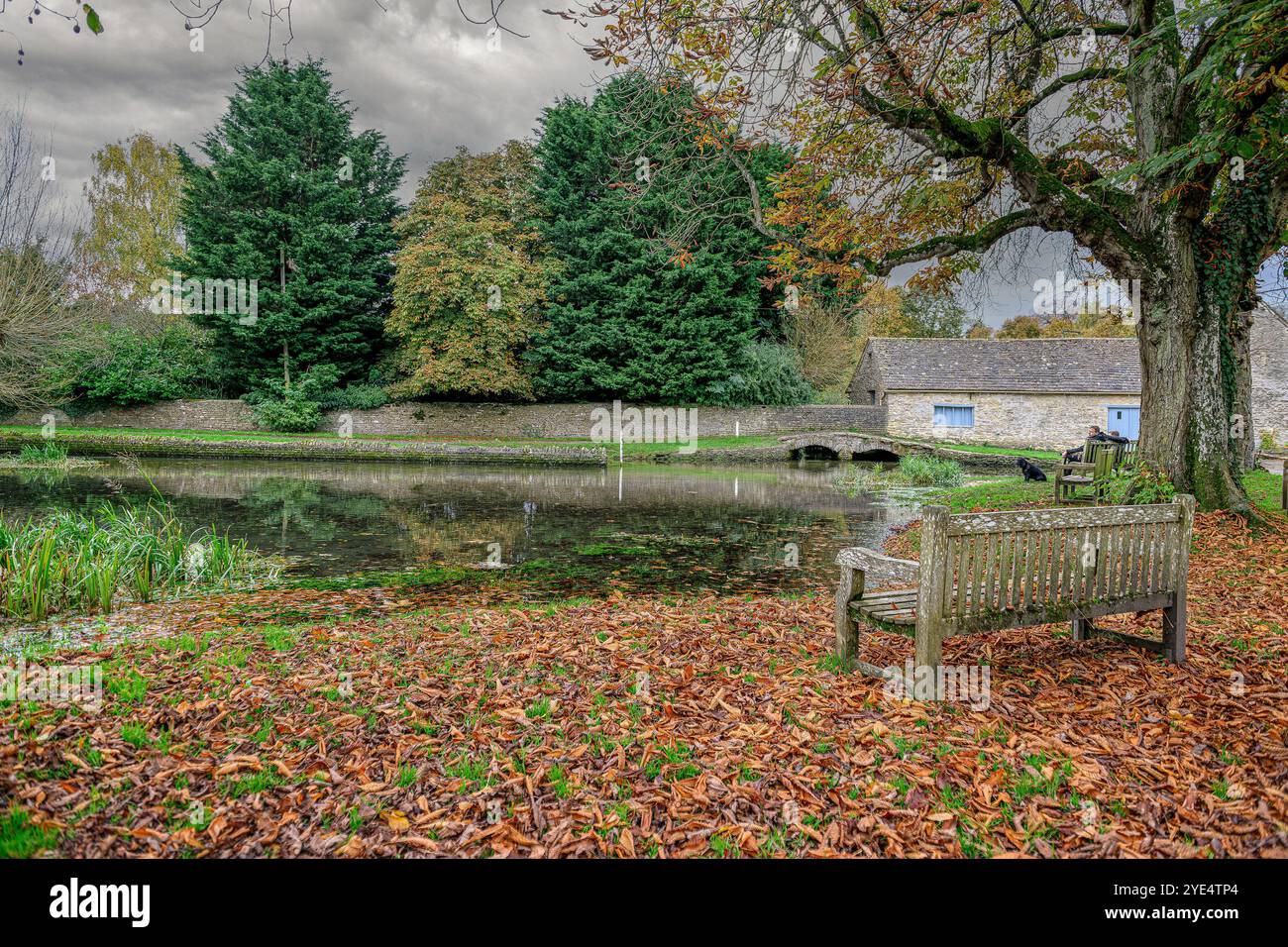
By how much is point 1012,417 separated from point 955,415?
2373 millimetres

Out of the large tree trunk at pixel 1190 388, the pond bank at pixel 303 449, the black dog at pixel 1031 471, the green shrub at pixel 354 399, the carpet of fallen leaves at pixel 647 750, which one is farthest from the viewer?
the green shrub at pixel 354 399

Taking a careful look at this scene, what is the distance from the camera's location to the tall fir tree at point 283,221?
106 feet

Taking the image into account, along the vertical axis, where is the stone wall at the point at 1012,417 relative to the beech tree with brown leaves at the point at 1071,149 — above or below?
below

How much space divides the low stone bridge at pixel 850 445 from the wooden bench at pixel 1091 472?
1585 cm

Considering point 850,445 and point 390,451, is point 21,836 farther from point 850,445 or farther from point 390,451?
point 850,445

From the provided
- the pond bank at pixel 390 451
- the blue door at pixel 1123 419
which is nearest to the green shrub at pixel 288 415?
the pond bank at pixel 390 451

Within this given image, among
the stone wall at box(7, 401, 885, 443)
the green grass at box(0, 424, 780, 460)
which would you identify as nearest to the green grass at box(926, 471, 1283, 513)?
the green grass at box(0, 424, 780, 460)

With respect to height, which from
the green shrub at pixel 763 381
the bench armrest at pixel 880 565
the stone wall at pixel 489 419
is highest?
the green shrub at pixel 763 381

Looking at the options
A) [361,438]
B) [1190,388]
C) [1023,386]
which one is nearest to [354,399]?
[361,438]

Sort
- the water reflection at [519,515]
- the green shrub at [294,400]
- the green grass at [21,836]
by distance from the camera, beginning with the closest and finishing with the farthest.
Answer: the green grass at [21,836] → the water reflection at [519,515] → the green shrub at [294,400]

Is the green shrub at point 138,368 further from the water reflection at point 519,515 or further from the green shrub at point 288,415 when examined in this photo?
the water reflection at point 519,515


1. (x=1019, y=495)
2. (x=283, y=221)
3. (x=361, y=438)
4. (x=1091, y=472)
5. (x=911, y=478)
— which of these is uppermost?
(x=283, y=221)

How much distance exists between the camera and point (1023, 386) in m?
32.0
